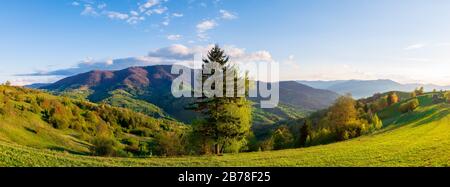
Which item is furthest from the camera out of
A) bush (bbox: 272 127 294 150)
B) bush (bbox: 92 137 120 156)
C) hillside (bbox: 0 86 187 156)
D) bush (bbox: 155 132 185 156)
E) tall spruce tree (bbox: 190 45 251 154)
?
bush (bbox: 272 127 294 150)

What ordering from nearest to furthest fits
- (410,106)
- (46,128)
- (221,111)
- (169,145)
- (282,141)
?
(221,111) → (410,106) → (169,145) → (282,141) → (46,128)

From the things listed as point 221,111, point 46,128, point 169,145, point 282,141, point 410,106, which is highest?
point 221,111

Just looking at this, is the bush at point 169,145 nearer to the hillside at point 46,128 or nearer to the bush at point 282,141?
the hillside at point 46,128

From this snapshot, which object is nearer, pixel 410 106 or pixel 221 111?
pixel 221 111

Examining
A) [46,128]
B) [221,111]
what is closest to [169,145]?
[46,128]

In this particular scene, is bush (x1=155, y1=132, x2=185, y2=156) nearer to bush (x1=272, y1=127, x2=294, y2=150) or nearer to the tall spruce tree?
bush (x1=272, y1=127, x2=294, y2=150)

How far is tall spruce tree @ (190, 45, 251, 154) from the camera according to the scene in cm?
5272

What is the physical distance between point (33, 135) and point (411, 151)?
345 ft

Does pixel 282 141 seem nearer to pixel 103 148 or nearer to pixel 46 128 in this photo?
pixel 103 148

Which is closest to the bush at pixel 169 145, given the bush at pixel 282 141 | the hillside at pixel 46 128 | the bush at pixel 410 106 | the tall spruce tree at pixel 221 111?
the hillside at pixel 46 128

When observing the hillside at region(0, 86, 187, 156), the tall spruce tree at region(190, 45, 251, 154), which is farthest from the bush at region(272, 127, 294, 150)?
the tall spruce tree at region(190, 45, 251, 154)

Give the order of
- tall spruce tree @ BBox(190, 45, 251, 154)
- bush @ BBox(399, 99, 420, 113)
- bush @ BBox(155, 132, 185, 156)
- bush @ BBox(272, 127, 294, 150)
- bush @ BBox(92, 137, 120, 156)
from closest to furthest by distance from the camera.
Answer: tall spruce tree @ BBox(190, 45, 251, 154)
bush @ BBox(399, 99, 420, 113)
bush @ BBox(92, 137, 120, 156)
bush @ BBox(155, 132, 185, 156)
bush @ BBox(272, 127, 294, 150)

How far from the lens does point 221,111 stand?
5281 centimetres
